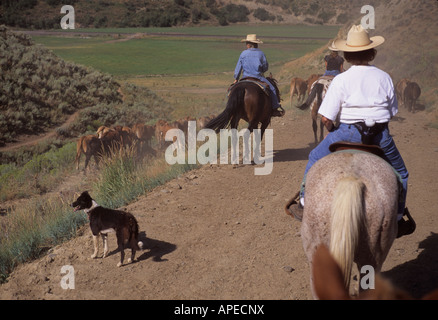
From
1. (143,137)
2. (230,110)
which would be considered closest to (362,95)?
(230,110)

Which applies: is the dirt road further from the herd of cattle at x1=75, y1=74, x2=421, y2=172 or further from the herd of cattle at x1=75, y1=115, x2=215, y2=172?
the herd of cattle at x1=75, y1=115, x2=215, y2=172

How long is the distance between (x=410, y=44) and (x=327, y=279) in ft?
102

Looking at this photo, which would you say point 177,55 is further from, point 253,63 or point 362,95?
point 362,95

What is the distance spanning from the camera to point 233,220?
789 cm

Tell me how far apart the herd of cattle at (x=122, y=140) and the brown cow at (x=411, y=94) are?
9.33 meters

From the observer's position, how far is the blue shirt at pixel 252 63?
10909 mm

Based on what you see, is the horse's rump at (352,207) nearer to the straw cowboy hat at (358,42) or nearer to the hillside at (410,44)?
the straw cowboy hat at (358,42)

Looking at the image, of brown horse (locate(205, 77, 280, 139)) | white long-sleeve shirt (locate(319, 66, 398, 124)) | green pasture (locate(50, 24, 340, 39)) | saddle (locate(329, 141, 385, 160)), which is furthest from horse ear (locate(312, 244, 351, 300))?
green pasture (locate(50, 24, 340, 39))

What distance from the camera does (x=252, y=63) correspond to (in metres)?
11.0

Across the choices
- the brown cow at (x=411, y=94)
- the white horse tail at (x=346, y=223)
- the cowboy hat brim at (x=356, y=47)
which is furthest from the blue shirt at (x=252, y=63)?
the brown cow at (x=411, y=94)

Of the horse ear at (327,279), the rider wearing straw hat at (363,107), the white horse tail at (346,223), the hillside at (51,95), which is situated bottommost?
the hillside at (51,95)

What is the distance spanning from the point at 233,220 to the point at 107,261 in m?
2.34

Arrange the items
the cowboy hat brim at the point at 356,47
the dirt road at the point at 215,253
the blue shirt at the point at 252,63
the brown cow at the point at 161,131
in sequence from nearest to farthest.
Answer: the cowboy hat brim at the point at 356,47, the dirt road at the point at 215,253, the blue shirt at the point at 252,63, the brown cow at the point at 161,131

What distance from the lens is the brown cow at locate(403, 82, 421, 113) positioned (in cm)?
1958
